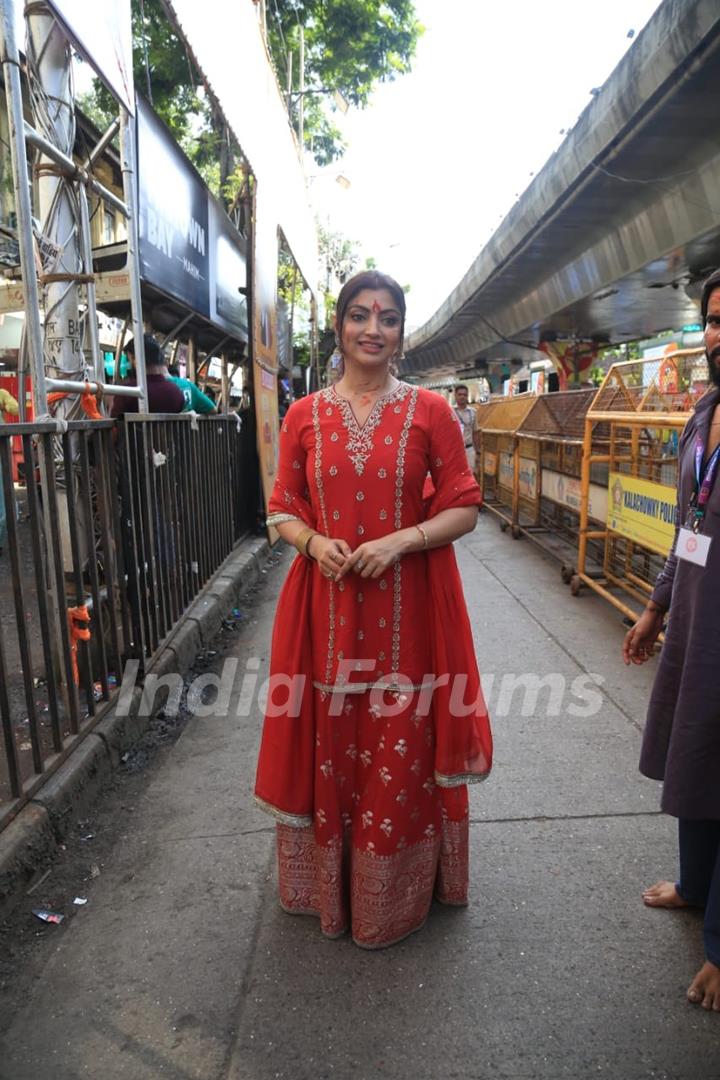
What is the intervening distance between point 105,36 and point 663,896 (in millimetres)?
3815

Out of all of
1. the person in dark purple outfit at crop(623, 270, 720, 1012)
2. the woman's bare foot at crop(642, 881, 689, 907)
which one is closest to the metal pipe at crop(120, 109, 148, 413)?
the person in dark purple outfit at crop(623, 270, 720, 1012)

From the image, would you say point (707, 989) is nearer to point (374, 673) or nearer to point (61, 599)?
point (374, 673)

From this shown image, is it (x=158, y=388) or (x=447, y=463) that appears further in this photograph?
(x=158, y=388)

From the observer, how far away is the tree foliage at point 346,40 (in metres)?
11.8

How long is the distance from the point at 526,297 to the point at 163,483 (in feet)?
53.0

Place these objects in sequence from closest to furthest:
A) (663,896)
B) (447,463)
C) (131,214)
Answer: (447,463), (663,896), (131,214)

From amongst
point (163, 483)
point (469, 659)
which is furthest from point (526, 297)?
point (469, 659)

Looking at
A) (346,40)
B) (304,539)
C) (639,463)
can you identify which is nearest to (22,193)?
(304,539)

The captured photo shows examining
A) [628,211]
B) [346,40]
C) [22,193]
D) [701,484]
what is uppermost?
[346,40]

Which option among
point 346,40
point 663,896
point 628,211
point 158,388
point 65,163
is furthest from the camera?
point 346,40

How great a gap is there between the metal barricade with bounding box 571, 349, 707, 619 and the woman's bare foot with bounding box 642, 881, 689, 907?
2.43 meters

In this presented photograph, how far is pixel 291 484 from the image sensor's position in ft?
6.50

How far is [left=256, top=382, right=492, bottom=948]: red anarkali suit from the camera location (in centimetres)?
187

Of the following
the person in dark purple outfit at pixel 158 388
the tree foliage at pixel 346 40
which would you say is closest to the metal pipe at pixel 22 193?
the person in dark purple outfit at pixel 158 388
